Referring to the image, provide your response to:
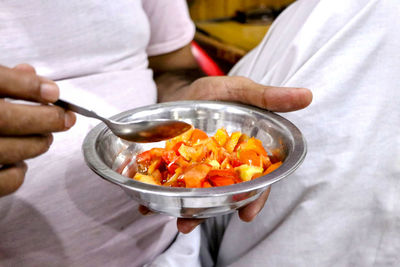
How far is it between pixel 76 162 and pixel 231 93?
1.06ft

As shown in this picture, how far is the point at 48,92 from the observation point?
1.32ft

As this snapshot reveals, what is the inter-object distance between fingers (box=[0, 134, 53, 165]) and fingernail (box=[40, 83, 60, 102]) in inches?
2.2

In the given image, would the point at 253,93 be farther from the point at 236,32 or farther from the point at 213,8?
the point at 213,8

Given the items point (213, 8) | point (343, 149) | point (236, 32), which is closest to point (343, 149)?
point (343, 149)

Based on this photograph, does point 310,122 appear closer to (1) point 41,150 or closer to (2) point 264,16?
(1) point 41,150

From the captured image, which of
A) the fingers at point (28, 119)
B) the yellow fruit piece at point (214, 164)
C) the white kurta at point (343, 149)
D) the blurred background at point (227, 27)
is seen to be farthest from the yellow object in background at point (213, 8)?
the fingers at point (28, 119)

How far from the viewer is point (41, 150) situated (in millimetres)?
443

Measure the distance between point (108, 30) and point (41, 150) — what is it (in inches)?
16.1

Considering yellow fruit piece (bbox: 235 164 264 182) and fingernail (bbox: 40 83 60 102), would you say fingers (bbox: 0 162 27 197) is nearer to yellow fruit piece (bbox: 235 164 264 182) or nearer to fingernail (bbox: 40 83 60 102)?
fingernail (bbox: 40 83 60 102)

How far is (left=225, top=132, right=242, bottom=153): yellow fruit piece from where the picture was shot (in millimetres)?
641

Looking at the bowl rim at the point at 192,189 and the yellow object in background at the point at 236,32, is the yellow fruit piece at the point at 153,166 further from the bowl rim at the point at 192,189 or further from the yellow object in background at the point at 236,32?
the yellow object in background at the point at 236,32

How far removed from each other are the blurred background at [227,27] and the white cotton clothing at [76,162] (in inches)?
37.5

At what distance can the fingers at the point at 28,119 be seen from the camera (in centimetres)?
39

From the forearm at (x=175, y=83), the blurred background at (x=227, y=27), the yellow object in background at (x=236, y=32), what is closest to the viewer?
the forearm at (x=175, y=83)
